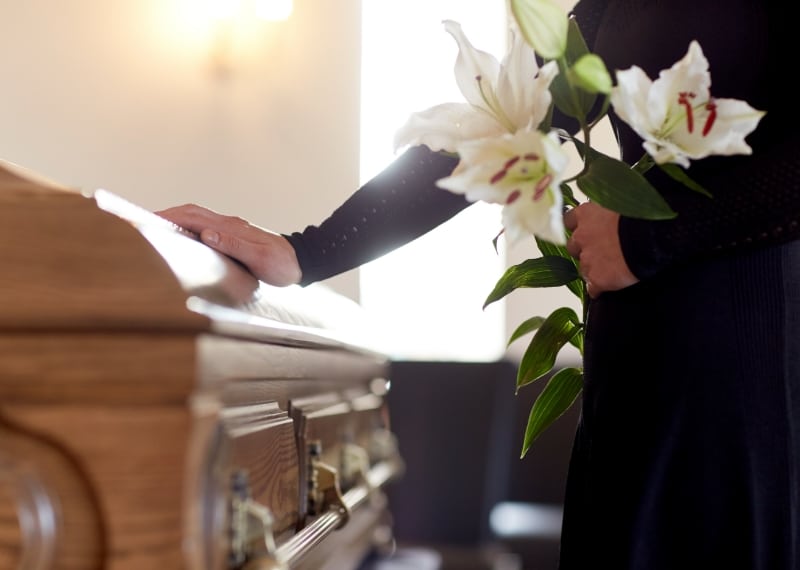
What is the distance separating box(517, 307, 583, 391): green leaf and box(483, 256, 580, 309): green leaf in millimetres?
39

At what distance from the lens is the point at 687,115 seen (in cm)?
81

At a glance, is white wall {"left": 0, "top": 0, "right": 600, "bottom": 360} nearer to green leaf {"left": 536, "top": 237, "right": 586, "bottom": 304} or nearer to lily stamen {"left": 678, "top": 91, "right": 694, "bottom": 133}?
green leaf {"left": 536, "top": 237, "right": 586, "bottom": 304}

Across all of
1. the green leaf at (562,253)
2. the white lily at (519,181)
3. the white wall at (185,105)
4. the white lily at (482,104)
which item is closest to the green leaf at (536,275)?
the green leaf at (562,253)

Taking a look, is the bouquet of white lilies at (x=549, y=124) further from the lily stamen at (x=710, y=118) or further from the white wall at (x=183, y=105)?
the white wall at (x=183, y=105)

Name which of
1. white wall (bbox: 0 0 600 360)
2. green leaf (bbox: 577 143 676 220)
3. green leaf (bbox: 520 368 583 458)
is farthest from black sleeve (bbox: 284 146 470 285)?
white wall (bbox: 0 0 600 360)

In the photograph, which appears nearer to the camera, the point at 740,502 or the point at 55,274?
the point at 55,274

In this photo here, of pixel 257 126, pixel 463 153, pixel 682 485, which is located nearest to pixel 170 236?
pixel 463 153

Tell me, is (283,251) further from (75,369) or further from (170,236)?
(75,369)

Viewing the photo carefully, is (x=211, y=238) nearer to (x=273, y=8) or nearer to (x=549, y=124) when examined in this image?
(x=549, y=124)

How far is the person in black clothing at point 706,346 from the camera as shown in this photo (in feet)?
3.08

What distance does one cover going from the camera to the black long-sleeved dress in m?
0.94

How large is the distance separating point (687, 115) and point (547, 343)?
0.42 metres

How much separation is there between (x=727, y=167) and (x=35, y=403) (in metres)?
0.71

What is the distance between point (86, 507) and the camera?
67 cm
